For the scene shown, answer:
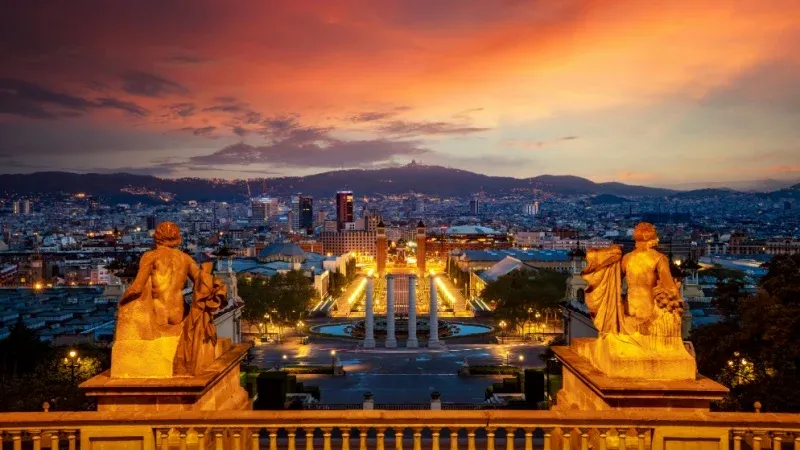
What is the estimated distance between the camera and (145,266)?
7355 millimetres

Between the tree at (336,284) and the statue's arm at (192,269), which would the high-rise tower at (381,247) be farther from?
the statue's arm at (192,269)

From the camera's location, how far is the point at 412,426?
6516mm

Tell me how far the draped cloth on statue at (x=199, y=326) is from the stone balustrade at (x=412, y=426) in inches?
23.0

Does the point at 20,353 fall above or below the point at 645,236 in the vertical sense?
below

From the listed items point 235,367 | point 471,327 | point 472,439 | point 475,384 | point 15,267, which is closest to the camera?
point 472,439

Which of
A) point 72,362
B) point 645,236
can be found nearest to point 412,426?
point 645,236

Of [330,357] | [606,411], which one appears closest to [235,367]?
[606,411]

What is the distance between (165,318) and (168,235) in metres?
0.90

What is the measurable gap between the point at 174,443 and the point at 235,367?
1.53 meters

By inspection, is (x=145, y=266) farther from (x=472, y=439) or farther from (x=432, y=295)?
(x=432, y=295)

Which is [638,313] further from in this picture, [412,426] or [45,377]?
[45,377]

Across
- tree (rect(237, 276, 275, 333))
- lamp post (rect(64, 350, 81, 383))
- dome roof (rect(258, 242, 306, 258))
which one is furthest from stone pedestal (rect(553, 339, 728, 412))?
dome roof (rect(258, 242, 306, 258))

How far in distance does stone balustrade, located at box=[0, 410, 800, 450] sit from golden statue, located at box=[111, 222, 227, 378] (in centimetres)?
57

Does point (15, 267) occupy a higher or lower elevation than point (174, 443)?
lower
